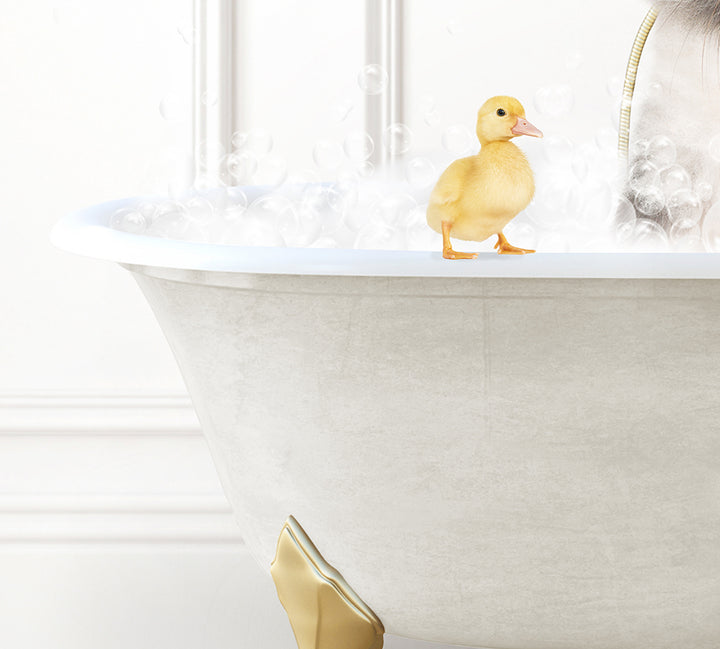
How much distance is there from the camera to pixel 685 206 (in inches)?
47.0

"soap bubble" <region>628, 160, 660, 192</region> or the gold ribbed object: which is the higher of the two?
the gold ribbed object

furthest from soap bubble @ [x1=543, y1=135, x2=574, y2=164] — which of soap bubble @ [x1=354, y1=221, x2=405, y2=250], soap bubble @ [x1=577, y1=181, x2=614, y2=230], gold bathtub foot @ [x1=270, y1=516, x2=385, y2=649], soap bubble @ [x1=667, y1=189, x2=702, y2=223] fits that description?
gold bathtub foot @ [x1=270, y1=516, x2=385, y2=649]

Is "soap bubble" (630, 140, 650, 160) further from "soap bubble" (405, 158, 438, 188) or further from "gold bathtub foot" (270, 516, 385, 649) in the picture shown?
"gold bathtub foot" (270, 516, 385, 649)

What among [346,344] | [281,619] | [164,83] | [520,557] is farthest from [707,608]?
[164,83]

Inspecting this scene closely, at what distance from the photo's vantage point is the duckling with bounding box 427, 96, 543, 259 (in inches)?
32.4

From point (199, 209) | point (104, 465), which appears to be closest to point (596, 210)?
point (199, 209)

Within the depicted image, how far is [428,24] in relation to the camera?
1.71m

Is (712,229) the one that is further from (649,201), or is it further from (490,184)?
(490,184)

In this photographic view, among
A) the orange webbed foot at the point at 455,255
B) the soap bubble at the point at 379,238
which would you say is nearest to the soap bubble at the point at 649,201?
the soap bubble at the point at 379,238

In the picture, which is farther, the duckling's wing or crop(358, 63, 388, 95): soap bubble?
crop(358, 63, 388, 95): soap bubble

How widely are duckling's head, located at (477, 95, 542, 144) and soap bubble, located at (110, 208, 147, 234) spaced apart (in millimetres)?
483

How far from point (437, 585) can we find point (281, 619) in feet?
2.05

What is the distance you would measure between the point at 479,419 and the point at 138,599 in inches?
36.0

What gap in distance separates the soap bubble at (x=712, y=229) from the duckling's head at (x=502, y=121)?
1.37 feet
